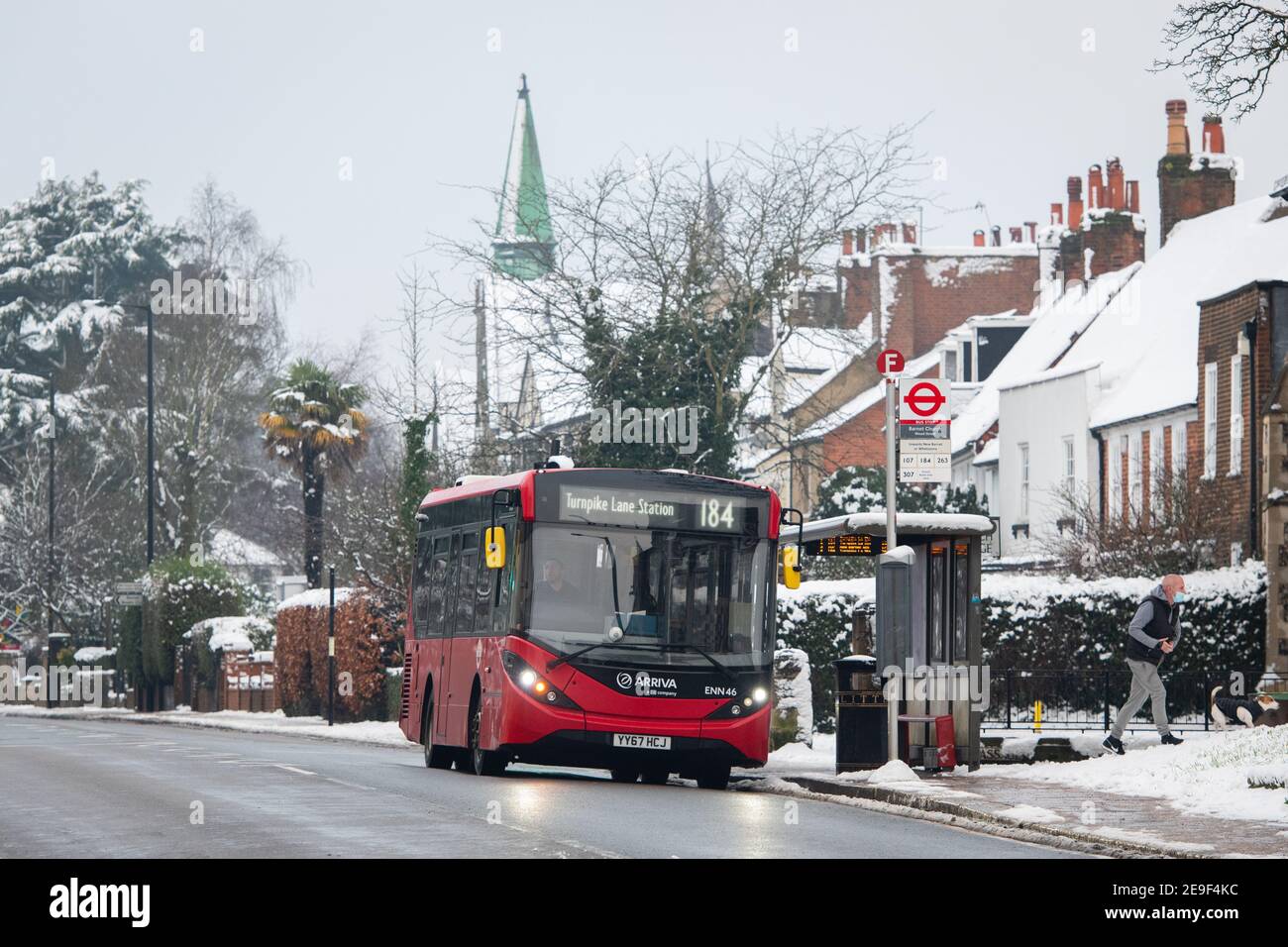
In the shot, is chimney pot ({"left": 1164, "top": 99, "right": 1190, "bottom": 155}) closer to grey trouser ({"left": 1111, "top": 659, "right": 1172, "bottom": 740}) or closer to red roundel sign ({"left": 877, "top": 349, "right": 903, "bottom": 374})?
grey trouser ({"left": 1111, "top": 659, "right": 1172, "bottom": 740})

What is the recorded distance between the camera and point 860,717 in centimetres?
2306

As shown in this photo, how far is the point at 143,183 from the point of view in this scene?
9344 centimetres

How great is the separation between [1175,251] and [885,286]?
18.8 meters

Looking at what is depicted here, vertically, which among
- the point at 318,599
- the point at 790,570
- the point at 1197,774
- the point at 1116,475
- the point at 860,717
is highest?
the point at 1116,475

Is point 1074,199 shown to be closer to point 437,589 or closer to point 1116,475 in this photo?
point 1116,475

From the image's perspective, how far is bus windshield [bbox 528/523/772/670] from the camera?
22109 mm

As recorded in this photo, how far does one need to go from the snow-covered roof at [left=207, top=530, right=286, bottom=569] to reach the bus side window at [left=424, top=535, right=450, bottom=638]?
59.1 meters

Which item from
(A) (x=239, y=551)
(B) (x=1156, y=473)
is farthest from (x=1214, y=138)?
(A) (x=239, y=551)

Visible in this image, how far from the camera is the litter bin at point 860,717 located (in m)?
23.0

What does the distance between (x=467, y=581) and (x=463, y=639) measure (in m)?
0.64

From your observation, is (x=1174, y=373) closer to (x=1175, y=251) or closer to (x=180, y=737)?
(x=1175, y=251)

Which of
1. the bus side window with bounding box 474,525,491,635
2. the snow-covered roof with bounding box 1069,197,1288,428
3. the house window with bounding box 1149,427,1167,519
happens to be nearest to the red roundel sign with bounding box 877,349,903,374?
the bus side window with bounding box 474,525,491,635
